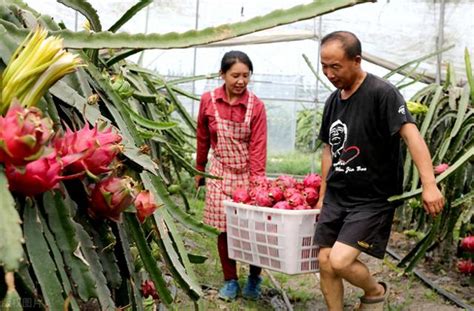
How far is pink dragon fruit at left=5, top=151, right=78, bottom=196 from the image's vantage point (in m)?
0.72

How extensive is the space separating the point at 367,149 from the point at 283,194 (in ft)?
1.40

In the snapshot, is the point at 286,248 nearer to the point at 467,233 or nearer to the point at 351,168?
the point at 351,168

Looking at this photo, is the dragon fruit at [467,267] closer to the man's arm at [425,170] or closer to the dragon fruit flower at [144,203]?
the man's arm at [425,170]

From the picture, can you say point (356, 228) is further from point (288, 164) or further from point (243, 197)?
point (288, 164)

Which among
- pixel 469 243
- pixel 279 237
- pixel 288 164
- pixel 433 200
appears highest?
pixel 433 200

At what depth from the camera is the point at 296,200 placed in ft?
9.37

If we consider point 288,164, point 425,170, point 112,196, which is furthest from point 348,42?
point 288,164

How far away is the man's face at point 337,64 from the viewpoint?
103 inches

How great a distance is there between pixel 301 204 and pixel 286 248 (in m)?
0.20

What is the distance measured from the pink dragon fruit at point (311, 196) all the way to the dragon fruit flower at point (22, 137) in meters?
2.33

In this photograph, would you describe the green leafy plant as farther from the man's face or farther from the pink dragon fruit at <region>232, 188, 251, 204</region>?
the pink dragon fruit at <region>232, 188, 251, 204</region>

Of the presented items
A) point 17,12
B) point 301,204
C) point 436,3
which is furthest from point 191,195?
point 17,12

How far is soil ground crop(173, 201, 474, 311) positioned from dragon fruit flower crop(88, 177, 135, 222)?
7.31 ft

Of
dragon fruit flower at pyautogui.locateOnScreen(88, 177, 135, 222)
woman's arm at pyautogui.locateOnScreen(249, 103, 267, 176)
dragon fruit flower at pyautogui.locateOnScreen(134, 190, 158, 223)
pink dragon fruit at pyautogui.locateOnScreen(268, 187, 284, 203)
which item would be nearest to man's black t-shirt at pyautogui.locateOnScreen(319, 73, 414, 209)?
pink dragon fruit at pyautogui.locateOnScreen(268, 187, 284, 203)
